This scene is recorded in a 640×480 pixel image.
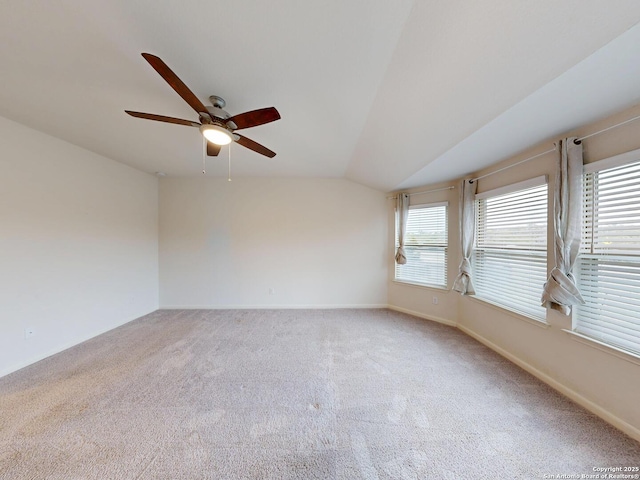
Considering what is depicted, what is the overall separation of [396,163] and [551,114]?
1376 millimetres

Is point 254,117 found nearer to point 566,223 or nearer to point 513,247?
point 566,223

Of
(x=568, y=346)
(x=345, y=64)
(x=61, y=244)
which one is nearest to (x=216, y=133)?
(x=345, y=64)

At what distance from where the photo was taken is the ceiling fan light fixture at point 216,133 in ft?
5.37

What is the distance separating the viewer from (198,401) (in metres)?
1.71

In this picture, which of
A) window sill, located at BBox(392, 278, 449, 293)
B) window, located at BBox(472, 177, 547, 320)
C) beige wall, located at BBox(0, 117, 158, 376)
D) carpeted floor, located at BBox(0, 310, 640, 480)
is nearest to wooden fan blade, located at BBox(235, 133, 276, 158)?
carpeted floor, located at BBox(0, 310, 640, 480)

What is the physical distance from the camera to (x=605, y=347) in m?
1.58

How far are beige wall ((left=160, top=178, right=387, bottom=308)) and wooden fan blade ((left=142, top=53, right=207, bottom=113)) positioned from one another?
2.55m

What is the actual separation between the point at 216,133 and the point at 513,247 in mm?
3254

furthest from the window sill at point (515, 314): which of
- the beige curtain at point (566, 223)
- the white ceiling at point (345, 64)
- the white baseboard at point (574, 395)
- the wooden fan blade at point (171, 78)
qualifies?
the wooden fan blade at point (171, 78)

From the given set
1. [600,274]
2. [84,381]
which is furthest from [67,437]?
[600,274]

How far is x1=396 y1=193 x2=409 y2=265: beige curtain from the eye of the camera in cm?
367

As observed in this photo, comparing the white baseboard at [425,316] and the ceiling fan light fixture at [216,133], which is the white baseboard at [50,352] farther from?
the white baseboard at [425,316]

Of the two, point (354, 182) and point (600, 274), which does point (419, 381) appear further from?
point (354, 182)

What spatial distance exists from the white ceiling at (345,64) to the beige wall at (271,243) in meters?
1.75
